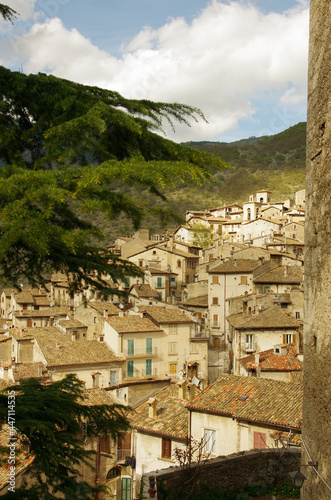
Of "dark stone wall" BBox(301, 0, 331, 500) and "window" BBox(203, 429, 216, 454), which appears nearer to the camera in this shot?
"dark stone wall" BBox(301, 0, 331, 500)

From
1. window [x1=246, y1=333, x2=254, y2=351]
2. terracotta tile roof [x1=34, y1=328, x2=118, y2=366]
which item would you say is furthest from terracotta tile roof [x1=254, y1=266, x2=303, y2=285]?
terracotta tile roof [x1=34, y1=328, x2=118, y2=366]

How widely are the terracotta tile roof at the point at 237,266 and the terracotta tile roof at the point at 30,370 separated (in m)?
18.0

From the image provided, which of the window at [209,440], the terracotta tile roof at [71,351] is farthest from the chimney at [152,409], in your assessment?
the terracotta tile roof at [71,351]

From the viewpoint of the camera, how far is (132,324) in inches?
1243

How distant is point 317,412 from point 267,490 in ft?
21.9

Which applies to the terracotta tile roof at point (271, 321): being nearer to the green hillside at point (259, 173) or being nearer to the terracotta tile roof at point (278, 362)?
the terracotta tile roof at point (278, 362)

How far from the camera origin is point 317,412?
437 centimetres

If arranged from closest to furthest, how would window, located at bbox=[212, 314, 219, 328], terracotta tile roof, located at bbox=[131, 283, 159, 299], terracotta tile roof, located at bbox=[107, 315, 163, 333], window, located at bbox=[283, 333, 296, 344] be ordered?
1. window, located at bbox=[283, 333, 296, 344]
2. terracotta tile roof, located at bbox=[107, 315, 163, 333]
3. window, located at bbox=[212, 314, 219, 328]
4. terracotta tile roof, located at bbox=[131, 283, 159, 299]

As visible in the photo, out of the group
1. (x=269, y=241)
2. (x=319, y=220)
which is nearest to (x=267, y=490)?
(x=319, y=220)

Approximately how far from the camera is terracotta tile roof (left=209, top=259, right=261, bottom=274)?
41.0 m

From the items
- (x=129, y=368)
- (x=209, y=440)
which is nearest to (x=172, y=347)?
(x=129, y=368)

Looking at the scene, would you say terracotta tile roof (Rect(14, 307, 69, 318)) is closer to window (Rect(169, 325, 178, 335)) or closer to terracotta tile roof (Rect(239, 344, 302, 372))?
window (Rect(169, 325, 178, 335))

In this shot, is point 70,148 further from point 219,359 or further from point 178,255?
point 178,255

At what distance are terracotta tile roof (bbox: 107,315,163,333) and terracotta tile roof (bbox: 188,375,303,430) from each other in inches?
526
